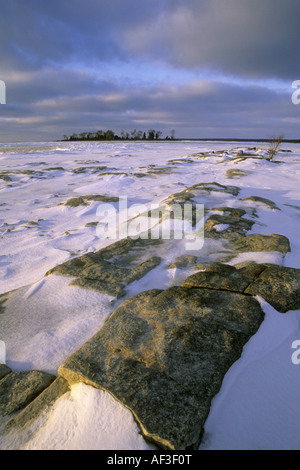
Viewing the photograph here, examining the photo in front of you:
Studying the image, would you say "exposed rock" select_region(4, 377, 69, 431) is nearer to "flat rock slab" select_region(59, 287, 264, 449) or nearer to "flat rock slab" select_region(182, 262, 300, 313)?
"flat rock slab" select_region(59, 287, 264, 449)

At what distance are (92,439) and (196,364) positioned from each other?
26.8 inches

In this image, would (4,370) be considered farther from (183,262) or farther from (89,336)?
(183,262)

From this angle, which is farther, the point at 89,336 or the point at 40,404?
the point at 89,336

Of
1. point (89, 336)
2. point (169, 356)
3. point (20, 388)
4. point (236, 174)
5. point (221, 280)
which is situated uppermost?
point (236, 174)

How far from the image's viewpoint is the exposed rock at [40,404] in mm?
1470

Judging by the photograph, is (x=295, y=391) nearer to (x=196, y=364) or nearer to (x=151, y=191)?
(x=196, y=364)

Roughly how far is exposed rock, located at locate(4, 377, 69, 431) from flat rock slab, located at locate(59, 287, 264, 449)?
2.5 inches

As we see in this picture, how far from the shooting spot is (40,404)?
1.54 metres

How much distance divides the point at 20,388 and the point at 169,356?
1025 mm

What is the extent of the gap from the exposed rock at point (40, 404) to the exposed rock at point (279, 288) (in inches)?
64.3

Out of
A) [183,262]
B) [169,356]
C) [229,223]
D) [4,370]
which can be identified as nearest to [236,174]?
[229,223]

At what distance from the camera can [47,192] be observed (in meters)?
7.92

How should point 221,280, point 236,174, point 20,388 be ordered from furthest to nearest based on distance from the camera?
point 236,174
point 221,280
point 20,388
